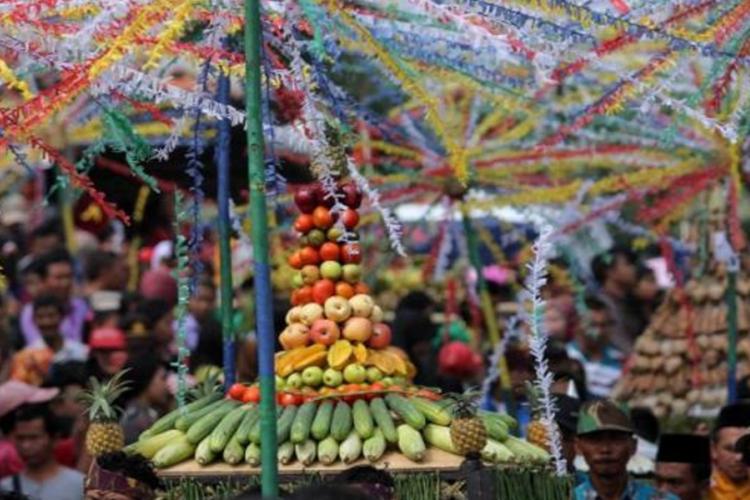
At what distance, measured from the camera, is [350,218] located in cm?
714

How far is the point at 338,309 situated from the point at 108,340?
3.68m

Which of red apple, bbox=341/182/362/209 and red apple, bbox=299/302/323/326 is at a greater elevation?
red apple, bbox=341/182/362/209

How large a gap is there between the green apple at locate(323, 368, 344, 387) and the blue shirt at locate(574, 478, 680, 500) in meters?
1.37

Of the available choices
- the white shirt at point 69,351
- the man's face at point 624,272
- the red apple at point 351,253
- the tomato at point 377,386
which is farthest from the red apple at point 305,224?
the man's face at point 624,272

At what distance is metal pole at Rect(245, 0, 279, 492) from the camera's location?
18.5ft

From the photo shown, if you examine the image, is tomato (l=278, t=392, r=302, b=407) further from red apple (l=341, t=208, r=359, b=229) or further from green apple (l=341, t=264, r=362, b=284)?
red apple (l=341, t=208, r=359, b=229)

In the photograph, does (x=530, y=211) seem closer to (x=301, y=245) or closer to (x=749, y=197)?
(x=749, y=197)

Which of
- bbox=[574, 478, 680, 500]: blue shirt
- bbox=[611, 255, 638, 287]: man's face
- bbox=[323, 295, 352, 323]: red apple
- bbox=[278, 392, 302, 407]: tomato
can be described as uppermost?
bbox=[611, 255, 638, 287]: man's face

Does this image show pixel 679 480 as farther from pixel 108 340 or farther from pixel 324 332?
pixel 108 340

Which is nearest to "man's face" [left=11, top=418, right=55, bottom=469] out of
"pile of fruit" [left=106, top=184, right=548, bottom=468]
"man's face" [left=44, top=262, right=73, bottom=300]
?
"pile of fruit" [left=106, top=184, right=548, bottom=468]

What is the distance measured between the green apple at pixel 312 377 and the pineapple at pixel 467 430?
0.66 meters

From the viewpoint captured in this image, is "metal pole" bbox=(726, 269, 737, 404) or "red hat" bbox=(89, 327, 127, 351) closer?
"metal pole" bbox=(726, 269, 737, 404)

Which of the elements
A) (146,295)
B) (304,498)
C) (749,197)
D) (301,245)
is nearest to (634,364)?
(749,197)

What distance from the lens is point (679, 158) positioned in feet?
33.0
